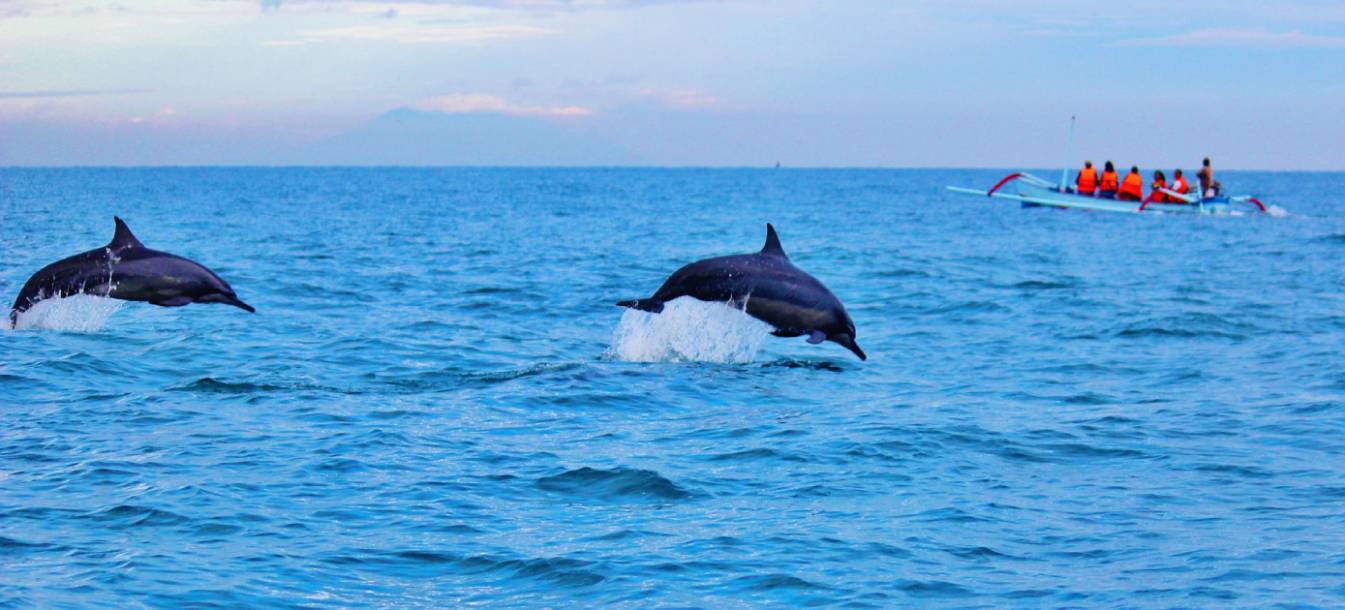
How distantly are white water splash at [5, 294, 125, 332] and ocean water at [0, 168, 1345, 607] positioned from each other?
0.15m

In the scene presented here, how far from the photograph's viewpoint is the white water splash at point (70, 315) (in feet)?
55.5

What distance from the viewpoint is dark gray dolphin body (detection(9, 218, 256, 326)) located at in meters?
14.4

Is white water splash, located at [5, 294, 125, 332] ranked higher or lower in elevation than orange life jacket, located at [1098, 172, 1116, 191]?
lower

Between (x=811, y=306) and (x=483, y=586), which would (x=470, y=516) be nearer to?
(x=483, y=586)

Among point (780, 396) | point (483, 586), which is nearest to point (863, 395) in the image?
point (780, 396)

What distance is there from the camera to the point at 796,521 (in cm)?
1033

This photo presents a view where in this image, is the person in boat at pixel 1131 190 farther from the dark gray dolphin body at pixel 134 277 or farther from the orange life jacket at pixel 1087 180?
the dark gray dolphin body at pixel 134 277

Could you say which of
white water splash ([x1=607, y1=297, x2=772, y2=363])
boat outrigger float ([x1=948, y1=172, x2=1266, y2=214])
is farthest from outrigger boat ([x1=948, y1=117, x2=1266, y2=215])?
white water splash ([x1=607, y1=297, x2=772, y2=363])

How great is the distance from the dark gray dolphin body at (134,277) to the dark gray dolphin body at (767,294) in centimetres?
434

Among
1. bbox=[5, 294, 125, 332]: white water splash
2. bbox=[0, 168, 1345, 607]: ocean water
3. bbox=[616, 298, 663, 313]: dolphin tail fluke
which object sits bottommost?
bbox=[0, 168, 1345, 607]: ocean water

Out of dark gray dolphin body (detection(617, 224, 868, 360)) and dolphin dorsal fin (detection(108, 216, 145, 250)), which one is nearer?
dolphin dorsal fin (detection(108, 216, 145, 250))

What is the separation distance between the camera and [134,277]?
14648 millimetres

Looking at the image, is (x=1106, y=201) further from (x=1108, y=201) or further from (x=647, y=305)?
(x=647, y=305)

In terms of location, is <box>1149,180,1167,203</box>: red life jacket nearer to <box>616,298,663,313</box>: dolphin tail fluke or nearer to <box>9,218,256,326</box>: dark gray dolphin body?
<box>616,298,663,313</box>: dolphin tail fluke
